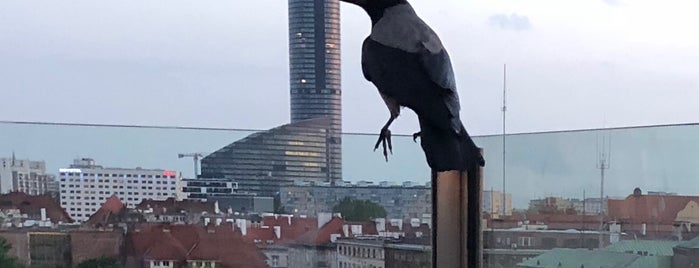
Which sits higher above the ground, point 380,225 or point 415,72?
point 415,72

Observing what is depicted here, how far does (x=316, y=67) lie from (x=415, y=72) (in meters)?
0.40

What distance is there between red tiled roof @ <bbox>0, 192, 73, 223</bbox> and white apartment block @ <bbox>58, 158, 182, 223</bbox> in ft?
0.05

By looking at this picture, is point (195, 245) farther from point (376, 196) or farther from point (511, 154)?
point (511, 154)

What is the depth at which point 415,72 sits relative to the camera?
1.73 m

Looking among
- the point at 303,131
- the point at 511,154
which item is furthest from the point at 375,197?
the point at 511,154

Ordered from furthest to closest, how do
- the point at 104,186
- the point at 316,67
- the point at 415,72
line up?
the point at 316,67
the point at 104,186
the point at 415,72

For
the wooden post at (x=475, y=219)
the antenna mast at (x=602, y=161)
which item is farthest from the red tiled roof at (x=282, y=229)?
the antenna mast at (x=602, y=161)

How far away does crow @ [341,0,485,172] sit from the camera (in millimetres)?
1728

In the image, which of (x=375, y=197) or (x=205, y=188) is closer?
(x=205, y=188)

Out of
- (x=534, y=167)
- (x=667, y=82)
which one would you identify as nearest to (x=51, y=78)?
(x=534, y=167)

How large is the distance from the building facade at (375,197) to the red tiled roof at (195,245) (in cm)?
16

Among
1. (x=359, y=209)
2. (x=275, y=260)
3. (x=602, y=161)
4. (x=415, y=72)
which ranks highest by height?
(x=415, y=72)

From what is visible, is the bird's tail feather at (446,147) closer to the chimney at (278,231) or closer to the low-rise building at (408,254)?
the low-rise building at (408,254)

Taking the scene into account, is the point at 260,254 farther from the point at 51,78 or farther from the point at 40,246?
the point at 51,78
